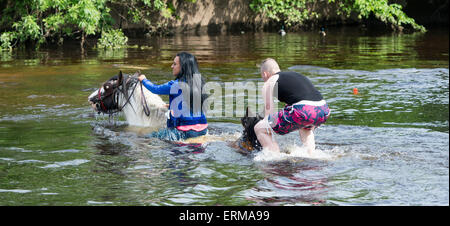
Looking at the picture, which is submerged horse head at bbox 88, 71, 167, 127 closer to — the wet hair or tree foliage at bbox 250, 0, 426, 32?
the wet hair

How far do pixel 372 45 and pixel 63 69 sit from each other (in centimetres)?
1271

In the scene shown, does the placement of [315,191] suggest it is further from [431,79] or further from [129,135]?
[431,79]

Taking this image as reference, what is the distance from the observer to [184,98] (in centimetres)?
782

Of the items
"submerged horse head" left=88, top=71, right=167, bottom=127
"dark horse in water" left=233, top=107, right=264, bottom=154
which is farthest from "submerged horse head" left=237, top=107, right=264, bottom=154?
"submerged horse head" left=88, top=71, right=167, bottom=127

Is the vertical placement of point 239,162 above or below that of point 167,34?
below

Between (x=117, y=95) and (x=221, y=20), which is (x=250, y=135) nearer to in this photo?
(x=117, y=95)

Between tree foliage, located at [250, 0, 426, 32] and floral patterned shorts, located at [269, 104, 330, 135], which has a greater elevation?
tree foliage, located at [250, 0, 426, 32]

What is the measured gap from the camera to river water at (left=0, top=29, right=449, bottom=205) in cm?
574

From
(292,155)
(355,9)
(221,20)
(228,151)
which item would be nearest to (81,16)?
(228,151)

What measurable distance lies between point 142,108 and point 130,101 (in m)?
0.21

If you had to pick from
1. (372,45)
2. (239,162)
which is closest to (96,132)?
(239,162)

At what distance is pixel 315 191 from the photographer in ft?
19.0

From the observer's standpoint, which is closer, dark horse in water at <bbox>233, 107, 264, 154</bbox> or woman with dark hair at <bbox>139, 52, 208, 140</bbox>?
dark horse in water at <bbox>233, 107, 264, 154</bbox>

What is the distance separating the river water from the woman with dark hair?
0.23 meters
